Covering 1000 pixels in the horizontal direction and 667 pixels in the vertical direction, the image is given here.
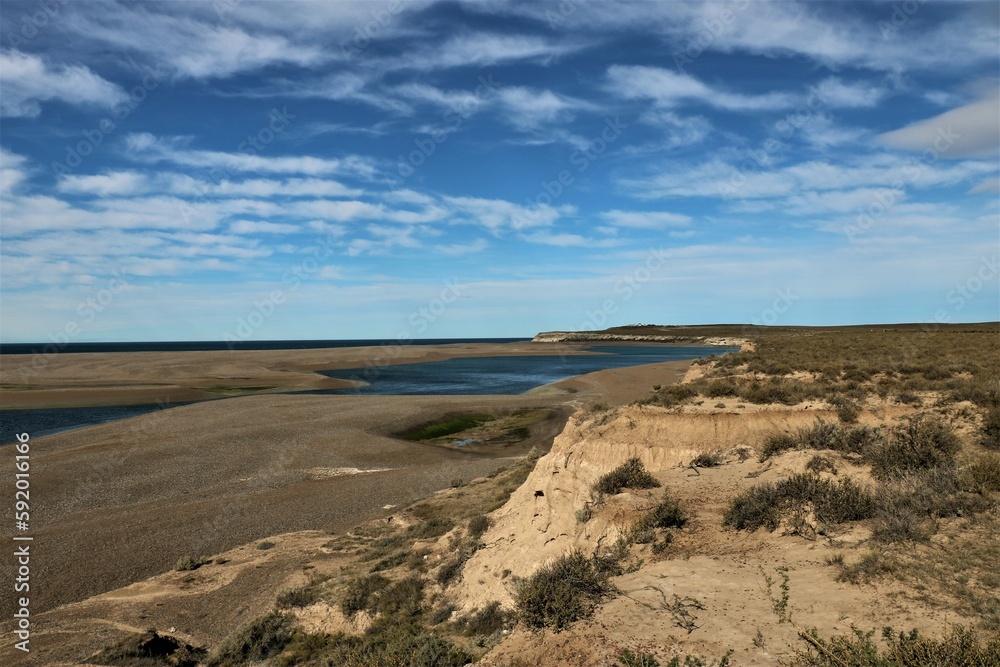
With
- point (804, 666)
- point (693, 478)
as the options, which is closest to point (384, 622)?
point (693, 478)

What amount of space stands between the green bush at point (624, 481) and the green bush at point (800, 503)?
2111mm

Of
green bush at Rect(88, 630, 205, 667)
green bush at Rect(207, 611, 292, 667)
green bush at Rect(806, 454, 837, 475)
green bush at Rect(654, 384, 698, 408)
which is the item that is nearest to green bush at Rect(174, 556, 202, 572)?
green bush at Rect(88, 630, 205, 667)

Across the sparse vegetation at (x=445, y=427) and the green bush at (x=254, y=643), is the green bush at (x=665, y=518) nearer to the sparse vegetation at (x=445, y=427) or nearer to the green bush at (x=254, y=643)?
the green bush at (x=254, y=643)

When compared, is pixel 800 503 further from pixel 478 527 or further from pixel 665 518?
pixel 478 527

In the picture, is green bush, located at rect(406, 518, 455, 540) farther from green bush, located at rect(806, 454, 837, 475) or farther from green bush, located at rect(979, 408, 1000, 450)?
green bush, located at rect(979, 408, 1000, 450)

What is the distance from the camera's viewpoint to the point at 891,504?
30.1ft

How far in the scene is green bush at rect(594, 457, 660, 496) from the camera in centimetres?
1245

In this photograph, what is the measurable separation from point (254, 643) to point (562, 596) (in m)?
7.99

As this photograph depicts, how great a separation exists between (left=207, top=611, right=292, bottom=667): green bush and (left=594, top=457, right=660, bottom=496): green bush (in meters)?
8.14

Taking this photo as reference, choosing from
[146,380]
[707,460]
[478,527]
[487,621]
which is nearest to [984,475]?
[707,460]

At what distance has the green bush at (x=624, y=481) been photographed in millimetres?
12445

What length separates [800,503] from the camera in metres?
10.1

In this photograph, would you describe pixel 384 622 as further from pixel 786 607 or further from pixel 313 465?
pixel 313 465

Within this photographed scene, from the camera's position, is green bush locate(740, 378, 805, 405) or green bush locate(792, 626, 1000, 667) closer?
green bush locate(792, 626, 1000, 667)
